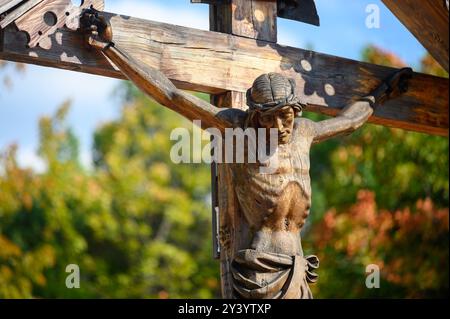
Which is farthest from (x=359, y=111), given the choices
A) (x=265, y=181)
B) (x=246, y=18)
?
(x=265, y=181)

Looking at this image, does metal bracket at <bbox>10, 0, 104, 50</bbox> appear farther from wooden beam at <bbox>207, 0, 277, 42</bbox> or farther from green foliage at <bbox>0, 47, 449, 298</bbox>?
green foliage at <bbox>0, 47, 449, 298</bbox>

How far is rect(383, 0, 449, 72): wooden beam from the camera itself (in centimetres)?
758

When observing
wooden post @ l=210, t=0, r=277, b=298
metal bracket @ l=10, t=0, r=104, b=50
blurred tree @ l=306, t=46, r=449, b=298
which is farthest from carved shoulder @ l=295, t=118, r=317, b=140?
blurred tree @ l=306, t=46, r=449, b=298

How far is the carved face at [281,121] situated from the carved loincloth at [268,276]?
0.75 metres

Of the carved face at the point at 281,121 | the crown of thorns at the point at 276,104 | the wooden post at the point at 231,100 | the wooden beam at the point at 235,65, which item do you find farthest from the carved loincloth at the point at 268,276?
the wooden beam at the point at 235,65

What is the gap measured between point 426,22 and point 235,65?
1.58 m

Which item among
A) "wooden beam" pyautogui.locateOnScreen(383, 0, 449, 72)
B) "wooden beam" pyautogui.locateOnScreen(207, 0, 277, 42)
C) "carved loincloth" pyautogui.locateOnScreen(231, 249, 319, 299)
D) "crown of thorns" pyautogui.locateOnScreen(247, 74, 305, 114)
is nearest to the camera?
"carved loincloth" pyautogui.locateOnScreen(231, 249, 319, 299)

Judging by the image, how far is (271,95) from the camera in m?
6.24

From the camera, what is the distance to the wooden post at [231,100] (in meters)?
6.42

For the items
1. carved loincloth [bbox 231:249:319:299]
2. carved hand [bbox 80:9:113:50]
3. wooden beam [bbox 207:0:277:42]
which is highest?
wooden beam [bbox 207:0:277:42]

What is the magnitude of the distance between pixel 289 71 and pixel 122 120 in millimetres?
20727

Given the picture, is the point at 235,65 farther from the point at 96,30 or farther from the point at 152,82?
the point at 96,30

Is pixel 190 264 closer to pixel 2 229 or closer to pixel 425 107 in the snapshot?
pixel 2 229

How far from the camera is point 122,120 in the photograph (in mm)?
27969
